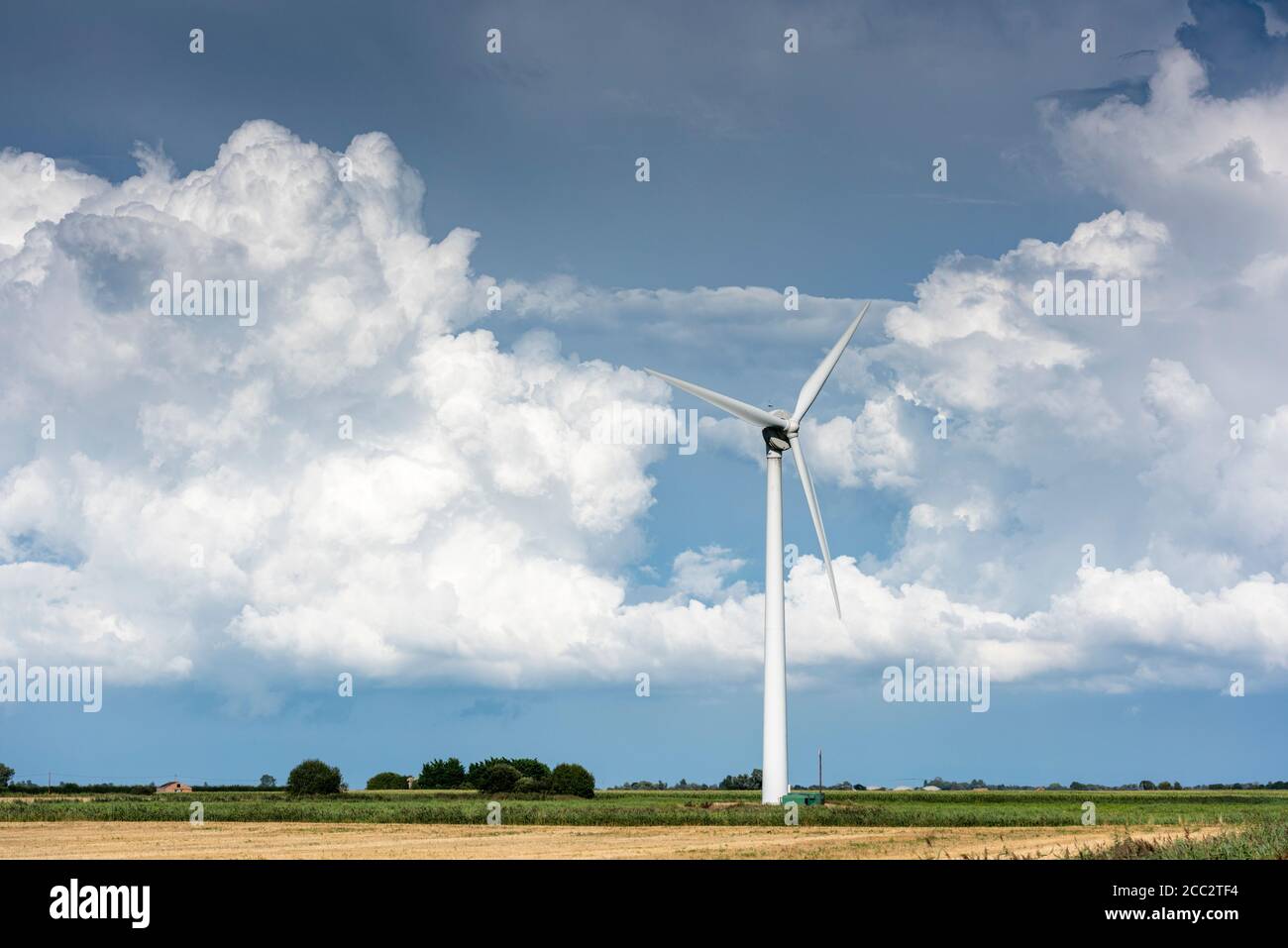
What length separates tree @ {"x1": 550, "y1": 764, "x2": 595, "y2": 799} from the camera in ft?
450

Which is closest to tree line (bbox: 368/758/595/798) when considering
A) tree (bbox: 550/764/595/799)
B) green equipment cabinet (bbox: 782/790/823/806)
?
tree (bbox: 550/764/595/799)

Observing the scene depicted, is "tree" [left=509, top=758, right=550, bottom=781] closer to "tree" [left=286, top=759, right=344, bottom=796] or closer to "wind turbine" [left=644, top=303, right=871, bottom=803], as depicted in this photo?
"tree" [left=286, top=759, right=344, bottom=796]

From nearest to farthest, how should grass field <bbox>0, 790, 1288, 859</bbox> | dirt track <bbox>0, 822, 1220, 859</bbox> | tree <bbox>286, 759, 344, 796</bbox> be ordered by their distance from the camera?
grass field <bbox>0, 790, 1288, 859</bbox> → dirt track <bbox>0, 822, 1220, 859</bbox> → tree <bbox>286, 759, 344, 796</bbox>

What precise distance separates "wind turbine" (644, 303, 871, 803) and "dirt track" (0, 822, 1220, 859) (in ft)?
38.4

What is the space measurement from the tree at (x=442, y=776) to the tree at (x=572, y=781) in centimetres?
2840

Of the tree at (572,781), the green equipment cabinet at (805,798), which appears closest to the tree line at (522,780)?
the tree at (572,781)

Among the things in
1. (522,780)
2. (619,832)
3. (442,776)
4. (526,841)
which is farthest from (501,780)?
(526,841)
